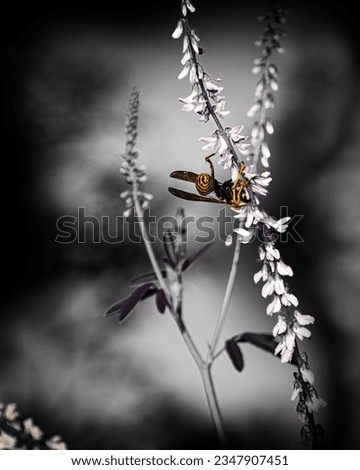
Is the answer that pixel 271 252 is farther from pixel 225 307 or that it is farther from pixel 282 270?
pixel 225 307

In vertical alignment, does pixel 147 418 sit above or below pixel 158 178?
below

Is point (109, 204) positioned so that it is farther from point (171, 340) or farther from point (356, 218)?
point (356, 218)

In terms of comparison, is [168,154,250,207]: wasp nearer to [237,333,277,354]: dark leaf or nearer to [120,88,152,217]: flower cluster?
[120,88,152,217]: flower cluster

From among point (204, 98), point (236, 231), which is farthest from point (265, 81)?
point (236, 231)

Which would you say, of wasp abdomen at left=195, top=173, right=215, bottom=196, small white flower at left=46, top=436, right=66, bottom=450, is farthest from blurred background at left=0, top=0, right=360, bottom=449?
wasp abdomen at left=195, top=173, right=215, bottom=196

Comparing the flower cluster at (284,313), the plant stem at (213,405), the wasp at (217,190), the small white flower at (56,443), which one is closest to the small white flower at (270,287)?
the flower cluster at (284,313)

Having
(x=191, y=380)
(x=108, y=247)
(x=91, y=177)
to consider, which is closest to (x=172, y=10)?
(x=91, y=177)

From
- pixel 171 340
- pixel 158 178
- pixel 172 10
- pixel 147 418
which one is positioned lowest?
pixel 147 418
